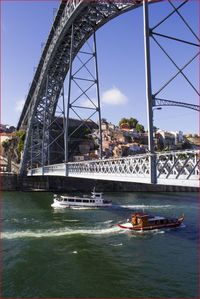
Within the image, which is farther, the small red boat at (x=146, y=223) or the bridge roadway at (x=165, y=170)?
the small red boat at (x=146, y=223)

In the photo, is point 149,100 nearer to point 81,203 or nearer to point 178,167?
point 178,167

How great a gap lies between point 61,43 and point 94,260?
3083 cm

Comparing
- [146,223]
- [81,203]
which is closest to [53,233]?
[146,223]

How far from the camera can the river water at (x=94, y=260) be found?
17.6m

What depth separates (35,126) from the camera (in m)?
71.7

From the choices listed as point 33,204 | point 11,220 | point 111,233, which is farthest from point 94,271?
point 33,204

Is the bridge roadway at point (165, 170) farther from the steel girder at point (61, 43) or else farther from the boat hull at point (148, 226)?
the steel girder at point (61, 43)

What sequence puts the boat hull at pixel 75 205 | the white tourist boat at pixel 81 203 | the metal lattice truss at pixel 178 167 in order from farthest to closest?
the white tourist boat at pixel 81 203
the boat hull at pixel 75 205
the metal lattice truss at pixel 178 167

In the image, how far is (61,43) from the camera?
4672 cm

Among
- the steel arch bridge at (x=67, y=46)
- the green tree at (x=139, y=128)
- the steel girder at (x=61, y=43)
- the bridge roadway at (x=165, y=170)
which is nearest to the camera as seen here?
the bridge roadway at (x=165, y=170)

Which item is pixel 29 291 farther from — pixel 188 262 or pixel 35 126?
pixel 35 126

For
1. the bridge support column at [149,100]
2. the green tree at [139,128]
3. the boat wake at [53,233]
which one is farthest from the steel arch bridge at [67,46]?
the green tree at [139,128]

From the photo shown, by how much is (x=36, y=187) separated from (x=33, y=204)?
78.8ft

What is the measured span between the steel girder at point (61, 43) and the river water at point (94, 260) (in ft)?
52.4
